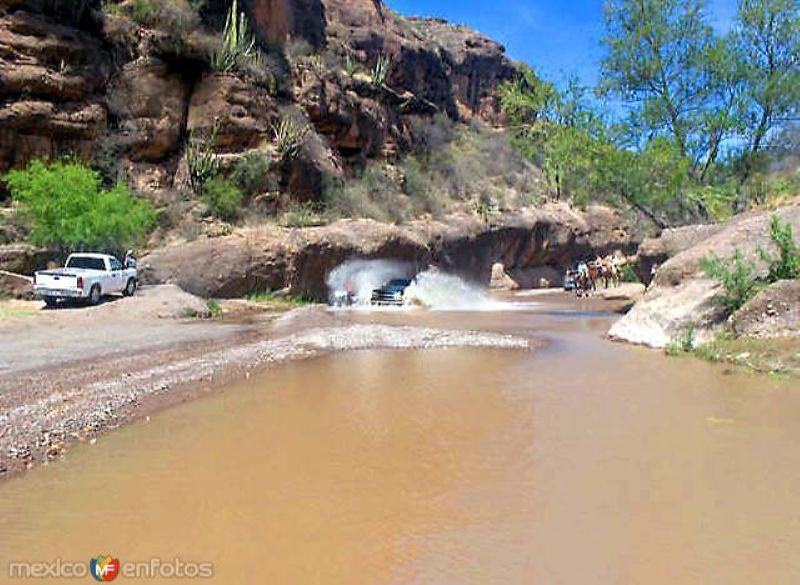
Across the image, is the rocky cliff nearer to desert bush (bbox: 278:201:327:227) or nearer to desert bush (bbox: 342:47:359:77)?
desert bush (bbox: 342:47:359:77)

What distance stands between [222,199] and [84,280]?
10830mm

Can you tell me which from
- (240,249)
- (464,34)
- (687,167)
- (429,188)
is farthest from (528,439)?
(464,34)

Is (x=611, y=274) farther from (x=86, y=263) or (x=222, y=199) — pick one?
(x=86, y=263)

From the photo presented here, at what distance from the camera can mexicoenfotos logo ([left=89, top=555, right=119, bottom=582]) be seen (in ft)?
12.6

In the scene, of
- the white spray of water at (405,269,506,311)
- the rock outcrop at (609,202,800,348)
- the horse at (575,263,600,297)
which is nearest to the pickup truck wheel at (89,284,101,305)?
the white spray of water at (405,269,506,311)

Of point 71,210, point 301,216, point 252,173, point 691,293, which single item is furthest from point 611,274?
point 71,210

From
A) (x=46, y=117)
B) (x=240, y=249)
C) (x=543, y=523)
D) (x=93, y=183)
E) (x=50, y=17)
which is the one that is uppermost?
(x=50, y=17)

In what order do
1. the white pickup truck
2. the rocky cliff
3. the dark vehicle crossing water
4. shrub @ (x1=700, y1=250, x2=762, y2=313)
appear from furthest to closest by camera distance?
1. the dark vehicle crossing water
2. the rocky cliff
3. the white pickup truck
4. shrub @ (x1=700, y1=250, x2=762, y2=313)

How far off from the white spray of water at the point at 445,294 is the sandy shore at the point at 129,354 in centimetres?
1007

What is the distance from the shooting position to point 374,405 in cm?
860

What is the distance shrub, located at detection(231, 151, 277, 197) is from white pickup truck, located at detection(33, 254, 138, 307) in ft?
32.6

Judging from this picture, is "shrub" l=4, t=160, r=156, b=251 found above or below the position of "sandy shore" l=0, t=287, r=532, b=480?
above

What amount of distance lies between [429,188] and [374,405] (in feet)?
125

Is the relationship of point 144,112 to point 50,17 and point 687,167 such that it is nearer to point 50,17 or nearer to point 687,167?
point 50,17
